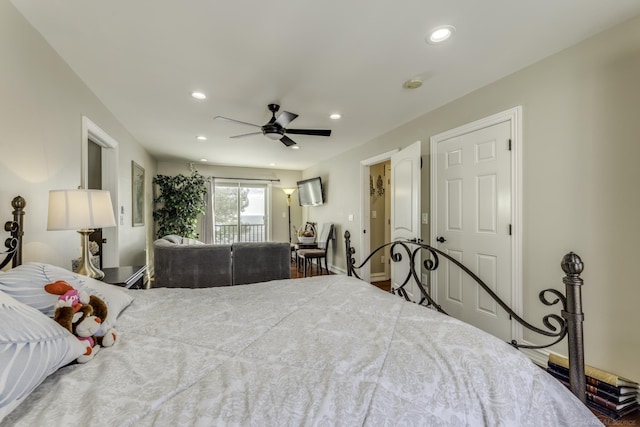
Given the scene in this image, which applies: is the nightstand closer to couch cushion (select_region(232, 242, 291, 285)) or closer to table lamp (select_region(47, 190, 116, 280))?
table lamp (select_region(47, 190, 116, 280))

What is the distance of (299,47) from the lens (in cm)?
197

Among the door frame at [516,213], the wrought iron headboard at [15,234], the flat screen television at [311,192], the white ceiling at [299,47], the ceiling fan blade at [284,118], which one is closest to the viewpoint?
the wrought iron headboard at [15,234]

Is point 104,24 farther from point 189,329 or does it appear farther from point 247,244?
point 247,244

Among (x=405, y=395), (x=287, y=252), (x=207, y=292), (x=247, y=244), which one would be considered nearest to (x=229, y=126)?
(x=247, y=244)

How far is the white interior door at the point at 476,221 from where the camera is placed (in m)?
2.41

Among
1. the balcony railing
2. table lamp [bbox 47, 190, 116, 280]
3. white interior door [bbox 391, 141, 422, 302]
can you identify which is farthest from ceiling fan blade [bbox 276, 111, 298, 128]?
the balcony railing

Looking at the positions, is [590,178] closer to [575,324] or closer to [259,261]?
[575,324]

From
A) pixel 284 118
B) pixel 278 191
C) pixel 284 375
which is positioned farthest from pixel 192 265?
pixel 278 191

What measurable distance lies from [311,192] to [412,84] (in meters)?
3.89

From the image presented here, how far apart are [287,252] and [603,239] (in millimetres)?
2943

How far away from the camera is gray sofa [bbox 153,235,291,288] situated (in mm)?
3295

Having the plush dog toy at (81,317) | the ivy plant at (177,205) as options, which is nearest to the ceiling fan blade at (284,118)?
the plush dog toy at (81,317)

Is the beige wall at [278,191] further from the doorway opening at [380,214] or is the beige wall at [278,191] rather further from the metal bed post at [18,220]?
the metal bed post at [18,220]

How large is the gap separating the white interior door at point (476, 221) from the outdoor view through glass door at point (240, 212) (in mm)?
4856
